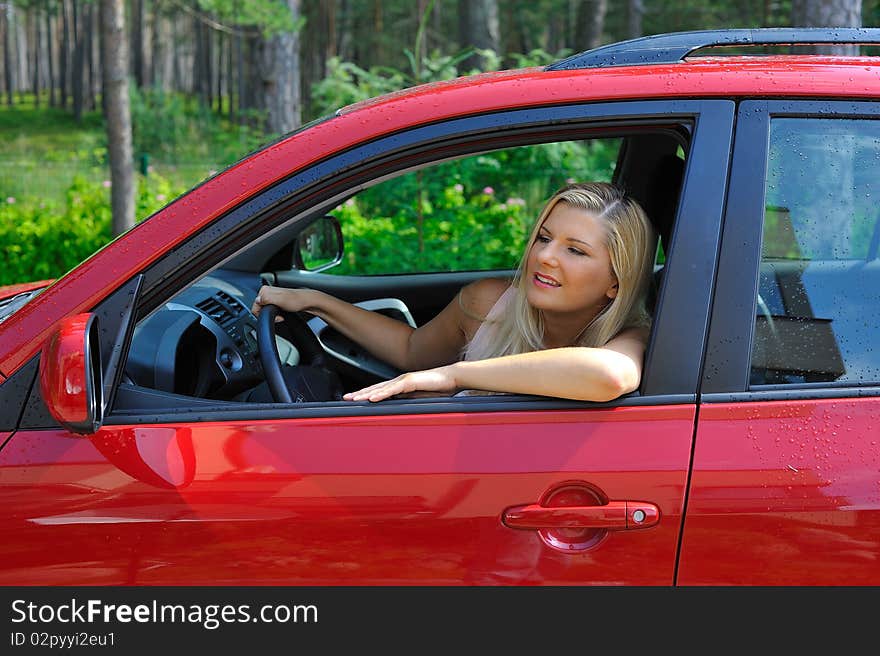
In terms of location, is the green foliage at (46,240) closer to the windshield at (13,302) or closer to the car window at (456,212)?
the car window at (456,212)

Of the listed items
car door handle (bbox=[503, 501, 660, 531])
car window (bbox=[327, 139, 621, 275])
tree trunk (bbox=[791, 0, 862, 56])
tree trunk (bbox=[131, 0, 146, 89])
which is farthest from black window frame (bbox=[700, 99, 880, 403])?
tree trunk (bbox=[131, 0, 146, 89])

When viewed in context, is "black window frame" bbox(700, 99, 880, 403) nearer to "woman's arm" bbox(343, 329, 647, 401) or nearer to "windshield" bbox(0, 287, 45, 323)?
"woman's arm" bbox(343, 329, 647, 401)

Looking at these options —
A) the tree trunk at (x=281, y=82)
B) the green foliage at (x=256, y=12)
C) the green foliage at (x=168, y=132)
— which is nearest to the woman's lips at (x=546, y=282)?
the green foliage at (x=256, y=12)

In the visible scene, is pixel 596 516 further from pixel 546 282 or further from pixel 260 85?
pixel 260 85

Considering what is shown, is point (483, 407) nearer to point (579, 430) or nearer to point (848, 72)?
point (579, 430)

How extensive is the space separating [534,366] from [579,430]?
155 millimetres

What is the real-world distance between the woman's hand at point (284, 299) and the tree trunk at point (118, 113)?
5.04 metres

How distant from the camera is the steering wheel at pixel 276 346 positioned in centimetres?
222

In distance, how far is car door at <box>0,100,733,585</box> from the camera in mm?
1785

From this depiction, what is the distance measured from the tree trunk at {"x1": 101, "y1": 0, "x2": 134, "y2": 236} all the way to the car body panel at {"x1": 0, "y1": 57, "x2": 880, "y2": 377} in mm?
5571

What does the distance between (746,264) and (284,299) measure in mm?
1214

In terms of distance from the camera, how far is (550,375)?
1861 mm
